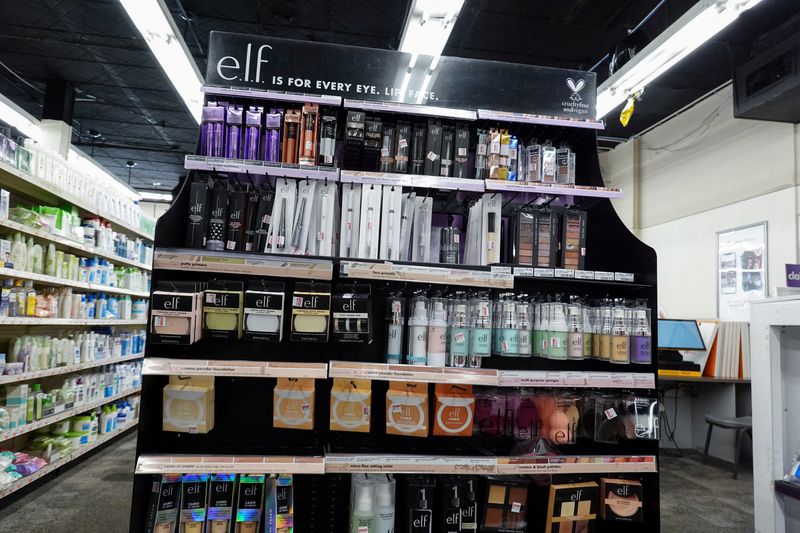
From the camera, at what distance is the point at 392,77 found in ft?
8.88

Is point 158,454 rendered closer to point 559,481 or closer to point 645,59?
point 559,481

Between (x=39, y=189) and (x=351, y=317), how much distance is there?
318 centimetres

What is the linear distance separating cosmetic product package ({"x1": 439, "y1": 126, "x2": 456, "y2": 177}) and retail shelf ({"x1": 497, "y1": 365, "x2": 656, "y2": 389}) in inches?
39.3

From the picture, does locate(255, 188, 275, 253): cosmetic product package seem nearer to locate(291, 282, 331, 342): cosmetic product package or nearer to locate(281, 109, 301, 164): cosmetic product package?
locate(281, 109, 301, 164): cosmetic product package

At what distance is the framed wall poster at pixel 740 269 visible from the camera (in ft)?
18.6

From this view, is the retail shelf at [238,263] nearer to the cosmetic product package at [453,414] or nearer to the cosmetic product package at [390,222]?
the cosmetic product package at [390,222]

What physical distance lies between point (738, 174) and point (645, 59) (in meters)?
2.64

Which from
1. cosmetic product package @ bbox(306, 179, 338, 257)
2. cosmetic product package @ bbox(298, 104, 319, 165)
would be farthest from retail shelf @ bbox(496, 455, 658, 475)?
cosmetic product package @ bbox(298, 104, 319, 165)

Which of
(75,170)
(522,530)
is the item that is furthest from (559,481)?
(75,170)

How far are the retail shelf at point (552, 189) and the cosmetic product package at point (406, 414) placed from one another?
3.42 feet

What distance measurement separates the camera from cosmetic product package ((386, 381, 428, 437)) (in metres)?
2.33

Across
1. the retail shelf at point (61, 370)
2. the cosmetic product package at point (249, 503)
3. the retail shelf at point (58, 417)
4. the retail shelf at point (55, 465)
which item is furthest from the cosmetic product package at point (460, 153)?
the retail shelf at point (55, 465)

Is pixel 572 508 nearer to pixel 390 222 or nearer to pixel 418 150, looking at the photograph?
pixel 390 222

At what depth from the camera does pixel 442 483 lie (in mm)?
2352
